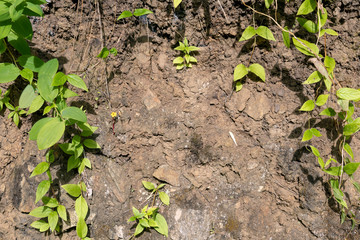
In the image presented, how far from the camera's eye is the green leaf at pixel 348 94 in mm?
1713

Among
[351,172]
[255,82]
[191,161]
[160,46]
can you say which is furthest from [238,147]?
[160,46]

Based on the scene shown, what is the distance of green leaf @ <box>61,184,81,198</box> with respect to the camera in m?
1.82

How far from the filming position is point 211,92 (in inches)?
77.9

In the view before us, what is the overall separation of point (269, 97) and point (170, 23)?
83cm

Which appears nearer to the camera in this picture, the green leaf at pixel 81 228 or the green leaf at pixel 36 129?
the green leaf at pixel 36 129

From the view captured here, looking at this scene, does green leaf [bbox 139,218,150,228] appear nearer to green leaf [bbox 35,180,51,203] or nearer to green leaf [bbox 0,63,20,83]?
green leaf [bbox 35,180,51,203]

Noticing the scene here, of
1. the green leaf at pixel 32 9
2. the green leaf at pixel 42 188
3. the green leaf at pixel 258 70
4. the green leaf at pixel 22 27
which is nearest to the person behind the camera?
the green leaf at pixel 32 9

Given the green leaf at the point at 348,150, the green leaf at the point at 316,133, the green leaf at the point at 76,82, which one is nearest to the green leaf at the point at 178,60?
the green leaf at the point at 76,82

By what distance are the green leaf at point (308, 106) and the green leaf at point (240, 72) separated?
412mm

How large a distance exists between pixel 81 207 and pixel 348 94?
1782 mm

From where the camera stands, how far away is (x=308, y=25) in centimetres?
180

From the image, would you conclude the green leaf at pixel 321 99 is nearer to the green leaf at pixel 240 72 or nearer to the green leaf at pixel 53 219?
the green leaf at pixel 240 72

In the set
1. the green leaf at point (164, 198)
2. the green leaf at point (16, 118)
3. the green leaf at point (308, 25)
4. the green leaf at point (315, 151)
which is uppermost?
the green leaf at point (308, 25)

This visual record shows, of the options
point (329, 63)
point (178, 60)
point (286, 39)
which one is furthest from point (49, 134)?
point (329, 63)
